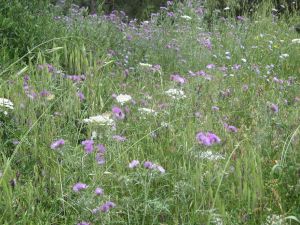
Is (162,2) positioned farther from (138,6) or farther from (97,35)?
(97,35)

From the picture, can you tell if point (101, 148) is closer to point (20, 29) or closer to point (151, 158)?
point (151, 158)

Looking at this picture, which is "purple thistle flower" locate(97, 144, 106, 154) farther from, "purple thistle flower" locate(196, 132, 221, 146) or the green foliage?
the green foliage

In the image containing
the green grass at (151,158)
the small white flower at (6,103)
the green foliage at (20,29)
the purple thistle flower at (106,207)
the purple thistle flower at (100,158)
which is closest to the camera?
the purple thistle flower at (106,207)

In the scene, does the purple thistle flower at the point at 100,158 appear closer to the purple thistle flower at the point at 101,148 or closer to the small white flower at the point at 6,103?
the purple thistle flower at the point at 101,148

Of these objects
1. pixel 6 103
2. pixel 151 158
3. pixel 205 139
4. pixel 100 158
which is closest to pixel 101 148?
pixel 100 158

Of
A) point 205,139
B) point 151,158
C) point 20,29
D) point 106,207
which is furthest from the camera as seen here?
point 20,29

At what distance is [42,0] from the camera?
183 inches

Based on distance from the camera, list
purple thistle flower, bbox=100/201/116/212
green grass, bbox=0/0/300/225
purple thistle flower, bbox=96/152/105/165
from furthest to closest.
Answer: purple thistle flower, bbox=96/152/105/165 < green grass, bbox=0/0/300/225 < purple thistle flower, bbox=100/201/116/212

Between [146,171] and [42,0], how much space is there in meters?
3.30

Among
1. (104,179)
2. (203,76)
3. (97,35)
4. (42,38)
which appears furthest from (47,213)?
(97,35)

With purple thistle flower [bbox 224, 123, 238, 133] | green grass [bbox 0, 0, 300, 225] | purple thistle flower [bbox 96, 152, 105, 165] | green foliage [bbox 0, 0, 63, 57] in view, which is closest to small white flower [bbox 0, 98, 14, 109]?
green grass [bbox 0, 0, 300, 225]

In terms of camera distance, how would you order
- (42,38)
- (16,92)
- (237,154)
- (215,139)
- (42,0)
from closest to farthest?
(215,139)
(237,154)
(16,92)
(42,38)
(42,0)

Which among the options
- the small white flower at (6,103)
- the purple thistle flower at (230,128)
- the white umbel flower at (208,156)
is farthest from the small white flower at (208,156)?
the small white flower at (6,103)

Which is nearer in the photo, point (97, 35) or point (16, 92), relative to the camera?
point (16, 92)
